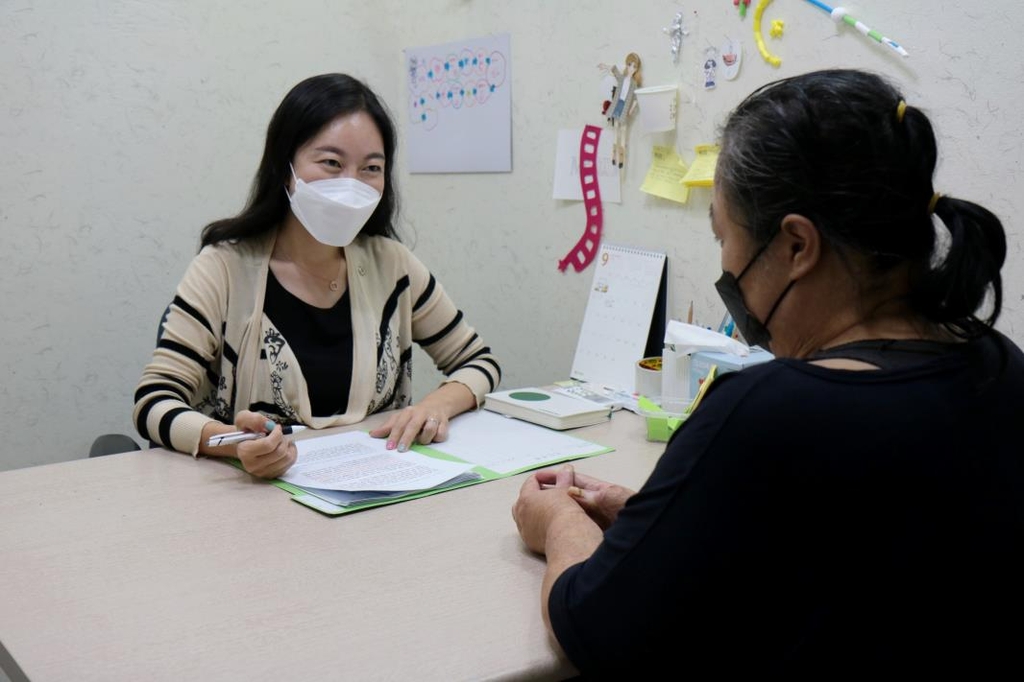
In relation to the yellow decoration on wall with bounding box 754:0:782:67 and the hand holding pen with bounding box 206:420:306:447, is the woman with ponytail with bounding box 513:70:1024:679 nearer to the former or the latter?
the hand holding pen with bounding box 206:420:306:447

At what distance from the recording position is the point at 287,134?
1876 millimetres

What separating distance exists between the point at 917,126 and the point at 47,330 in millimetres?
2286

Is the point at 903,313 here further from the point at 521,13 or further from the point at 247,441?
the point at 521,13

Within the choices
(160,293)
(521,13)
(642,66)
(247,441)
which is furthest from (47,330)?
(642,66)

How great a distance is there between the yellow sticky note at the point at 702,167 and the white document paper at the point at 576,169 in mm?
256

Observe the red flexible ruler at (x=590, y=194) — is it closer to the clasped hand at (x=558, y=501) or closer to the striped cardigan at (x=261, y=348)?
the striped cardigan at (x=261, y=348)

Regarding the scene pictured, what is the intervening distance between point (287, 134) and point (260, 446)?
0.72 meters

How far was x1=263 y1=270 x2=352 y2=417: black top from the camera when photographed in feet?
6.12

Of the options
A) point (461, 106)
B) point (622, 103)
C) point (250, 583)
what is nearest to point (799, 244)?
point (250, 583)

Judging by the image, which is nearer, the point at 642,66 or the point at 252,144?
the point at 642,66

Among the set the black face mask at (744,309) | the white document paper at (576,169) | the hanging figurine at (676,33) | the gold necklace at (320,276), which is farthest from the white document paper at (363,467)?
the hanging figurine at (676,33)

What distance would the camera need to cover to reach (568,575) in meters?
0.98

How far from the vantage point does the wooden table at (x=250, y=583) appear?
0.96 meters

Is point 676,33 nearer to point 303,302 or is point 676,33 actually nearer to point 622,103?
point 622,103
